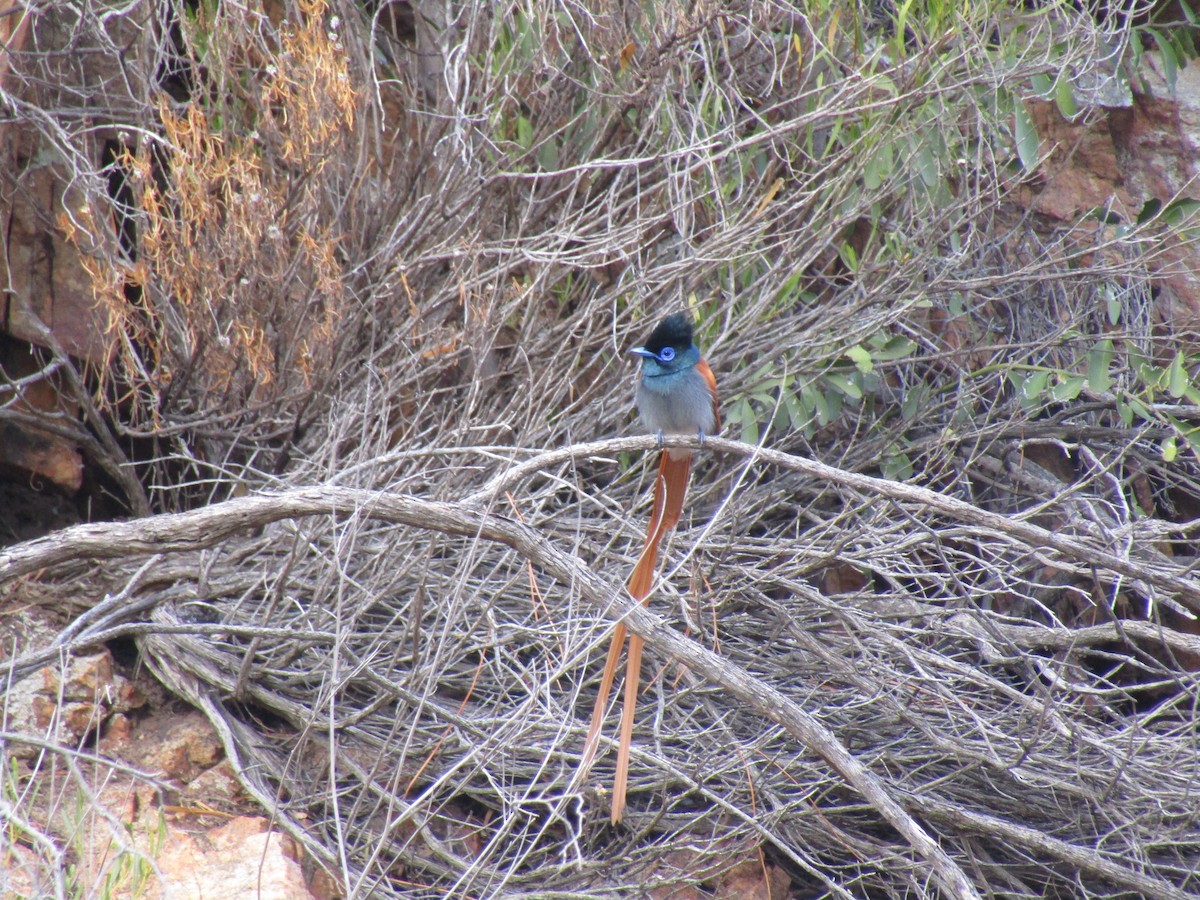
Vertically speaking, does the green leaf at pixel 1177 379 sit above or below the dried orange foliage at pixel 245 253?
below

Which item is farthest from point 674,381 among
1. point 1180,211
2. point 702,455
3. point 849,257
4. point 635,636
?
point 1180,211

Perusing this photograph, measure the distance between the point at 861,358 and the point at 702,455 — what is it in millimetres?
807

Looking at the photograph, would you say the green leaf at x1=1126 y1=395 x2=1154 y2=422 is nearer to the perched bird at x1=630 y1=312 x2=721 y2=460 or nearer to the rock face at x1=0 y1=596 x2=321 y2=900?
the perched bird at x1=630 y1=312 x2=721 y2=460

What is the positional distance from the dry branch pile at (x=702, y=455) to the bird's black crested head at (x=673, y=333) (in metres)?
0.36

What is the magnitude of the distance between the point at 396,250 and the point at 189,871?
250 cm

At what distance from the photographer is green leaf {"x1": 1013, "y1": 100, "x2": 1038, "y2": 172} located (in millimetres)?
4812

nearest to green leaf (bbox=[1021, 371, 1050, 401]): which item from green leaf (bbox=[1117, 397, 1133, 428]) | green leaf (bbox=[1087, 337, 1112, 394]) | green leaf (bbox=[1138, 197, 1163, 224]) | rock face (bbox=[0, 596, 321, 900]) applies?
green leaf (bbox=[1087, 337, 1112, 394])

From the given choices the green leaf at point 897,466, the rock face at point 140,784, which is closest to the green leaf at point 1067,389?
the green leaf at point 897,466

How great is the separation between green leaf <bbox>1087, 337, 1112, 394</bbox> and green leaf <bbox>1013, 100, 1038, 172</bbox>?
2.67 feet

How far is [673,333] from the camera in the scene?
164 inches

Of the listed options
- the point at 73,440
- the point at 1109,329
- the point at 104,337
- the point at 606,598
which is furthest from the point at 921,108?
the point at 73,440

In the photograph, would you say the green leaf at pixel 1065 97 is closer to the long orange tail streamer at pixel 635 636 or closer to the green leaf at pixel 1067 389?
the green leaf at pixel 1067 389

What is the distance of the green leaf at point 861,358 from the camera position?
4.40m

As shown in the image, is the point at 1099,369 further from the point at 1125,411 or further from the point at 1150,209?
the point at 1150,209
